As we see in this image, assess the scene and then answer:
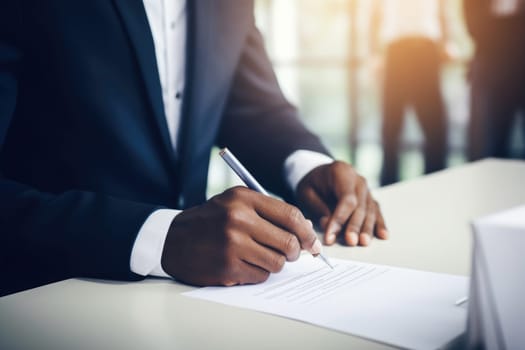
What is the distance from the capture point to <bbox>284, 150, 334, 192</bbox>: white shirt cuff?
1294 millimetres

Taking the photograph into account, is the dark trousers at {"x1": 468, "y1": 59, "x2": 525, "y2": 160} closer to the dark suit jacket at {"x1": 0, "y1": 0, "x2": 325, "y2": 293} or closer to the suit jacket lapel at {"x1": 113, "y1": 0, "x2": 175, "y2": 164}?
the dark suit jacket at {"x1": 0, "y1": 0, "x2": 325, "y2": 293}

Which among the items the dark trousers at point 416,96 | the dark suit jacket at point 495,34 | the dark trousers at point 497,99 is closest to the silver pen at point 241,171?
the dark suit jacket at point 495,34

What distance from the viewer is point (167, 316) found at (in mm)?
731

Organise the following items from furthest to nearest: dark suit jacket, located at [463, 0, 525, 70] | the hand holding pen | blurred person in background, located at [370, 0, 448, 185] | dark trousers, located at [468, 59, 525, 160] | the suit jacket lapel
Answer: blurred person in background, located at [370, 0, 448, 185] < dark trousers, located at [468, 59, 525, 160] < dark suit jacket, located at [463, 0, 525, 70] < the suit jacket lapel < the hand holding pen

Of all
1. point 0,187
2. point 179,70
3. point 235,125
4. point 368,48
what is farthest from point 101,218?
point 368,48

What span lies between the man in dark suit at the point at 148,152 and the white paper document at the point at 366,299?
4cm

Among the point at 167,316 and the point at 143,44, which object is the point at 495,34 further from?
the point at 167,316

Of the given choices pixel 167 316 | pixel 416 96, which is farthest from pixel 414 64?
pixel 167 316

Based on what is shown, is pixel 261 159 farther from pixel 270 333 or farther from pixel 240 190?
pixel 270 333

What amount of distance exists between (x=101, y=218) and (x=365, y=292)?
36 cm

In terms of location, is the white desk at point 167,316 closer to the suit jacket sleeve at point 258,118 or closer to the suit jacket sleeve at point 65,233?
the suit jacket sleeve at point 65,233

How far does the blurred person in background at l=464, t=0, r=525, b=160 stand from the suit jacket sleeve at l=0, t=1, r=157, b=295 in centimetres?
328

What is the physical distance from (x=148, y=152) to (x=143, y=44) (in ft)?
0.67

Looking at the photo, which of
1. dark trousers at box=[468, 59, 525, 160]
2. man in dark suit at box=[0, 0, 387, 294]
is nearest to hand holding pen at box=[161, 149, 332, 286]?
man in dark suit at box=[0, 0, 387, 294]
